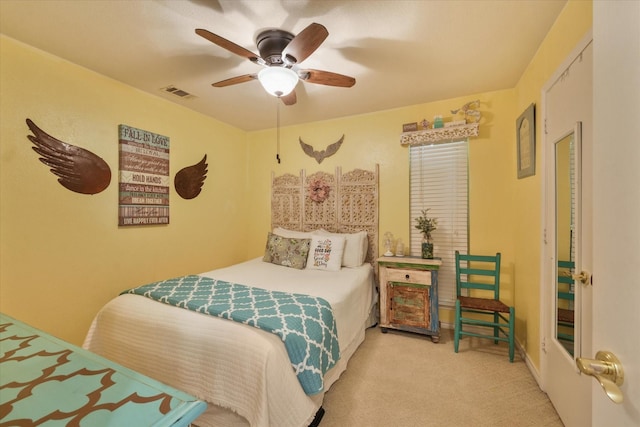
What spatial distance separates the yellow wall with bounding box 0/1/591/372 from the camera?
6.38 ft

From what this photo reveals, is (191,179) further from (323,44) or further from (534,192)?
(534,192)

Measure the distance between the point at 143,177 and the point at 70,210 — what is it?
2.22 ft

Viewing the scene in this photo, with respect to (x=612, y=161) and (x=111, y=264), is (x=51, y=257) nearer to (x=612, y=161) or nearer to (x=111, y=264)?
(x=111, y=264)

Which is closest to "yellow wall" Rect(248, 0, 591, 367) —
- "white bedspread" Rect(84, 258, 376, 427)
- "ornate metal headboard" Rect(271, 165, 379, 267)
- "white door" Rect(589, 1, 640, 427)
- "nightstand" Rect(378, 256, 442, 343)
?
"ornate metal headboard" Rect(271, 165, 379, 267)

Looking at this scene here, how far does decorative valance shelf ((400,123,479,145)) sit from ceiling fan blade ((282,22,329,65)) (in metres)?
1.67

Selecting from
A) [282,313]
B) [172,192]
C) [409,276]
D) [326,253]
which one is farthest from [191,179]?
[409,276]

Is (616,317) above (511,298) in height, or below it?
above

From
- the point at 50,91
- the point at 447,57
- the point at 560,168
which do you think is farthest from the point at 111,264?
the point at 560,168

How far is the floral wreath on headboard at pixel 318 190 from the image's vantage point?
137 inches

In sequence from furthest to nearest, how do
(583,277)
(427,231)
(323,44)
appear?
(427,231) → (323,44) → (583,277)

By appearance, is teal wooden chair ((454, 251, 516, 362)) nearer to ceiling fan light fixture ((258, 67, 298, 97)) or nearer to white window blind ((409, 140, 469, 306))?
white window blind ((409, 140, 469, 306))

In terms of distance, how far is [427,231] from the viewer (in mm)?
2846

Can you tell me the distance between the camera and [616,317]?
55 centimetres

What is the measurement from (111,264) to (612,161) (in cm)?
328
